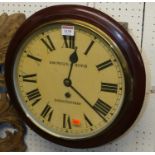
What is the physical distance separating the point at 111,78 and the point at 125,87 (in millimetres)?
40

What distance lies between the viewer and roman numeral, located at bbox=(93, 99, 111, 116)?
85cm

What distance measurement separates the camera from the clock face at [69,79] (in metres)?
0.83

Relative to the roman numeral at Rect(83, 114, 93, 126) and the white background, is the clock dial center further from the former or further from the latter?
the white background

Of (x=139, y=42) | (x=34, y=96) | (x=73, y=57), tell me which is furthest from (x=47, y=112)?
(x=139, y=42)

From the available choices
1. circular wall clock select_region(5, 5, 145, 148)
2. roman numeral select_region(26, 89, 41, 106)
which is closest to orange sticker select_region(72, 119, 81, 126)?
circular wall clock select_region(5, 5, 145, 148)

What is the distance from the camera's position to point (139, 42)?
0.86 metres

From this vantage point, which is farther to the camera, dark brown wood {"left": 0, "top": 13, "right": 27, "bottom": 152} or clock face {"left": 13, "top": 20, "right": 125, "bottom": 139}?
dark brown wood {"left": 0, "top": 13, "right": 27, "bottom": 152}

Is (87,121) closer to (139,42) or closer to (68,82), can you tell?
(68,82)

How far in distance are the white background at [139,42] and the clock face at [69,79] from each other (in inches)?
3.3

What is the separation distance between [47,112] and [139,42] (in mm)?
297

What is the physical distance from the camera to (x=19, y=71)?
3.00 ft

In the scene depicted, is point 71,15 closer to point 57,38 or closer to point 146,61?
point 57,38

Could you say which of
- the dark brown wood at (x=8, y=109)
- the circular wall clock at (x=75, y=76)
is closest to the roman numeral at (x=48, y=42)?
the circular wall clock at (x=75, y=76)

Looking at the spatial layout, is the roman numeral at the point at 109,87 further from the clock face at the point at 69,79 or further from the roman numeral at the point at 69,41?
the roman numeral at the point at 69,41
